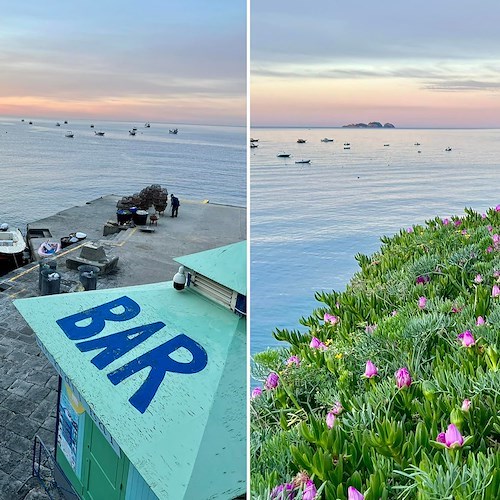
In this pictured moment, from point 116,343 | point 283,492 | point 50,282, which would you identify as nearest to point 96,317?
point 116,343

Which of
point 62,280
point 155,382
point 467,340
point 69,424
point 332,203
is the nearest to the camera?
point 467,340

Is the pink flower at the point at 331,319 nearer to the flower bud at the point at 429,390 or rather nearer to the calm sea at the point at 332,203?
the calm sea at the point at 332,203

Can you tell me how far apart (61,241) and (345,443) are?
11980 millimetres

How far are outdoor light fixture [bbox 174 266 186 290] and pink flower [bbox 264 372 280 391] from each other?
1522 millimetres

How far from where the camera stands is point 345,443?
1.28m

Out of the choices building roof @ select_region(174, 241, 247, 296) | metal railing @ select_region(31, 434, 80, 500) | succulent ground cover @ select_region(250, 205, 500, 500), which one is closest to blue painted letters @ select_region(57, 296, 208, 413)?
building roof @ select_region(174, 241, 247, 296)

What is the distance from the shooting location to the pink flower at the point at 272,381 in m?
1.81

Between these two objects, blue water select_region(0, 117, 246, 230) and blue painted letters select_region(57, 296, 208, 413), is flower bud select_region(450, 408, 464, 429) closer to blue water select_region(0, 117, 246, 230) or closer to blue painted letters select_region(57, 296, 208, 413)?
blue painted letters select_region(57, 296, 208, 413)

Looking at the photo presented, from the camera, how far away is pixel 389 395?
4.88 feet

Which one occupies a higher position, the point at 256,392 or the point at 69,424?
the point at 256,392

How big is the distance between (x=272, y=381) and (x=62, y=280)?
7.70m

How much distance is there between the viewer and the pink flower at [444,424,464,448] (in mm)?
1158

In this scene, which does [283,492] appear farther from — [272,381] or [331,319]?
[331,319]

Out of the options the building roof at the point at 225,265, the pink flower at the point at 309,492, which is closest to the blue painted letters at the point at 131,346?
the building roof at the point at 225,265
